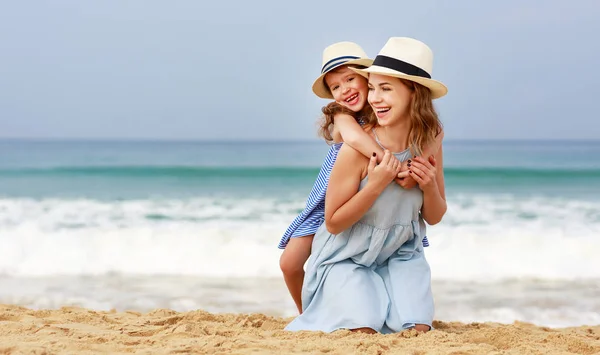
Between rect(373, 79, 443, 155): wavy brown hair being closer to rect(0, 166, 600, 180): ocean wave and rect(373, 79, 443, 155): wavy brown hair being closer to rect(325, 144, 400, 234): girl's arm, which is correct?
rect(325, 144, 400, 234): girl's arm

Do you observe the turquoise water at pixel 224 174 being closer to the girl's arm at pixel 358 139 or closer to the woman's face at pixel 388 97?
the girl's arm at pixel 358 139

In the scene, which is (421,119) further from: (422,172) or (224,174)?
(224,174)

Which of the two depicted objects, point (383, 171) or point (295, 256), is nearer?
point (383, 171)

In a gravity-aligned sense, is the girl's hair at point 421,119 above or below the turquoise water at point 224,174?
below

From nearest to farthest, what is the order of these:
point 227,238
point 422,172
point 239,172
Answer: point 422,172, point 227,238, point 239,172

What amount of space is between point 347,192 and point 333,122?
521mm

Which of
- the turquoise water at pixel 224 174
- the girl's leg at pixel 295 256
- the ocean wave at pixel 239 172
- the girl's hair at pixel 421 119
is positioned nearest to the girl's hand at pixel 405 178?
the girl's hair at pixel 421 119

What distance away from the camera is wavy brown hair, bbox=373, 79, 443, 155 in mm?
3234

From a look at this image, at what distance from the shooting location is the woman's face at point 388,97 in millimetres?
3195

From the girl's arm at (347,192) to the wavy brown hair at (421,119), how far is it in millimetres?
184

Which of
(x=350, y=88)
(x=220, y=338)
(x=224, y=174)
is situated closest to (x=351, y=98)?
(x=350, y=88)

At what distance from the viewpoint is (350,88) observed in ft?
11.4

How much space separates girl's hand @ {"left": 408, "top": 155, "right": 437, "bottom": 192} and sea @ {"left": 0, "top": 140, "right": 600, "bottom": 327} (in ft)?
5.74

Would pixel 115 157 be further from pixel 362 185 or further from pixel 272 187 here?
pixel 362 185
